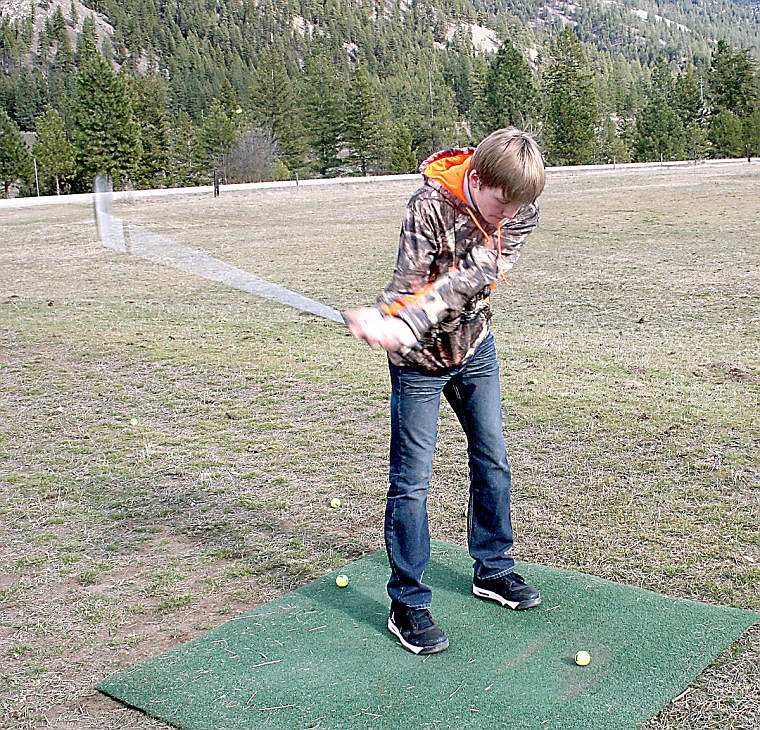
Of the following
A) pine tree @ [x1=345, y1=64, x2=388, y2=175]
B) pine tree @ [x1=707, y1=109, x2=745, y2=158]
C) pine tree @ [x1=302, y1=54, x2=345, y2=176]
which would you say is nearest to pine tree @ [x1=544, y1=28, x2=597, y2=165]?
pine tree @ [x1=707, y1=109, x2=745, y2=158]

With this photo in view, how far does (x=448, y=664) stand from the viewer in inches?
125

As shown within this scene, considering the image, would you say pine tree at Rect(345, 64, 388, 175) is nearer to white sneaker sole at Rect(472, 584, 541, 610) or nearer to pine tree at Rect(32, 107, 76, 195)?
pine tree at Rect(32, 107, 76, 195)

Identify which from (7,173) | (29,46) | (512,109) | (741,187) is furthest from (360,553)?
(29,46)

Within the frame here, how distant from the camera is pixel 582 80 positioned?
71.6m

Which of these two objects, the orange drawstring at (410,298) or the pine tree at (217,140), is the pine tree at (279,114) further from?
the orange drawstring at (410,298)

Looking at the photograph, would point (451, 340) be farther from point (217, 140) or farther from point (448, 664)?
point (217, 140)

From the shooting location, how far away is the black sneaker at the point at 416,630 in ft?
10.7

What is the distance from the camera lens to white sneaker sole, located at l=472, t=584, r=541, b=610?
3.54 meters

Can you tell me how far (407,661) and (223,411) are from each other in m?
3.64

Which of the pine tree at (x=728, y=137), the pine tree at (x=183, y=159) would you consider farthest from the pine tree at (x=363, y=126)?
the pine tree at (x=728, y=137)

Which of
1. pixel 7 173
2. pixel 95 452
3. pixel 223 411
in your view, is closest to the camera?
pixel 95 452

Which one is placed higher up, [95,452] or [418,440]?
[418,440]

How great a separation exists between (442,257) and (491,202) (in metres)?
0.25

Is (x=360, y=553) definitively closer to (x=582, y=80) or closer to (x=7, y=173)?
(x=7, y=173)
